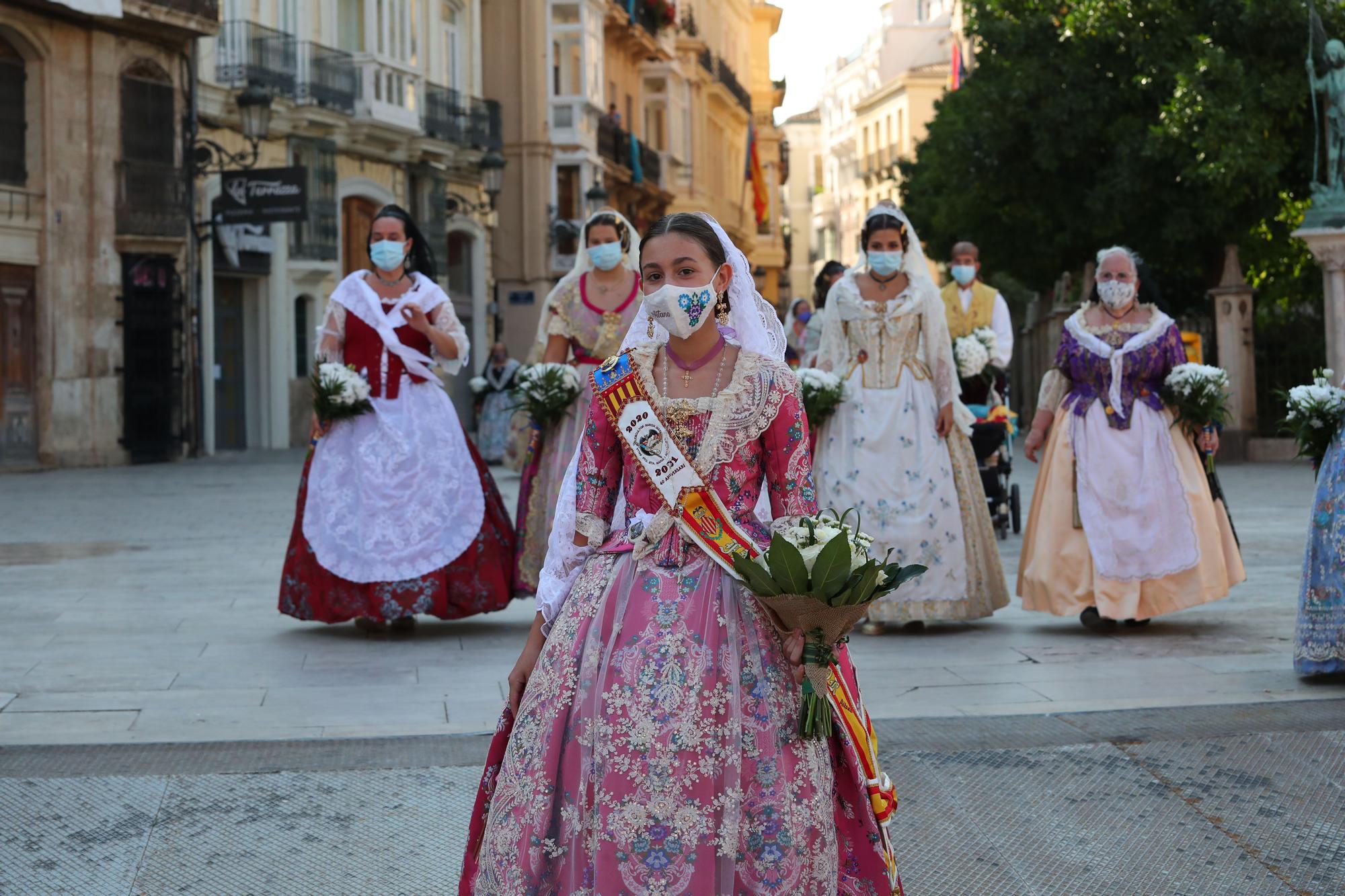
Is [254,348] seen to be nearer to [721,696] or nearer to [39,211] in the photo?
[39,211]

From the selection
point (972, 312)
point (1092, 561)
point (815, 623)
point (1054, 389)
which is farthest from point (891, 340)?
point (815, 623)

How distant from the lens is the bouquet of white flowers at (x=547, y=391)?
8.59m

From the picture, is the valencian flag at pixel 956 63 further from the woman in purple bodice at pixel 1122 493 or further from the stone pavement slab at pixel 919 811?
the stone pavement slab at pixel 919 811

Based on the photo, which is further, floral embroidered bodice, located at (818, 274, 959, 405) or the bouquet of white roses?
the bouquet of white roses

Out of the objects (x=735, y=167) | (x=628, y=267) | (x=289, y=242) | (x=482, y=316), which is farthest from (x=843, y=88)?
(x=628, y=267)

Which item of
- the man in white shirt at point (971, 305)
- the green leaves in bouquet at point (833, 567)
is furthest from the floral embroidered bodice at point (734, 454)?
the man in white shirt at point (971, 305)

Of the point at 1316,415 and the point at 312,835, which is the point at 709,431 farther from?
the point at 1316,415

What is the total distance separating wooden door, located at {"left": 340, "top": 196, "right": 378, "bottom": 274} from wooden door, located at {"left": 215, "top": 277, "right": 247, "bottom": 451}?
2.72m

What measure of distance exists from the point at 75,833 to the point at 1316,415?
16.0ft

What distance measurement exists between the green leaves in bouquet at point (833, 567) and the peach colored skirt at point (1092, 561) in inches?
209

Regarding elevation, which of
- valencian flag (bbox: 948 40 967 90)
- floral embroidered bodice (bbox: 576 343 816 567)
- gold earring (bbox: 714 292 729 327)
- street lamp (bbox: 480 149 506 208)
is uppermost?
valencian flag (bbox: 948 40 967 90)

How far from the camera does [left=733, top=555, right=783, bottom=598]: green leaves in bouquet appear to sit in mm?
3504

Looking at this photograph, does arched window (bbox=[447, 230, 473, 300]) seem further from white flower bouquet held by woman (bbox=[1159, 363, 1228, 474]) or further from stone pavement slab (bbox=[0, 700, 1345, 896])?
stone pavement slab (bbox=[0, 700, 1345, 896])

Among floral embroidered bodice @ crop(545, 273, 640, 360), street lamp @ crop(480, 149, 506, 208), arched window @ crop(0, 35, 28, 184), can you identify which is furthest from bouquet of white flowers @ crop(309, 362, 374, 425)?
street lamp @ crop(480, 149, 506, 208)
